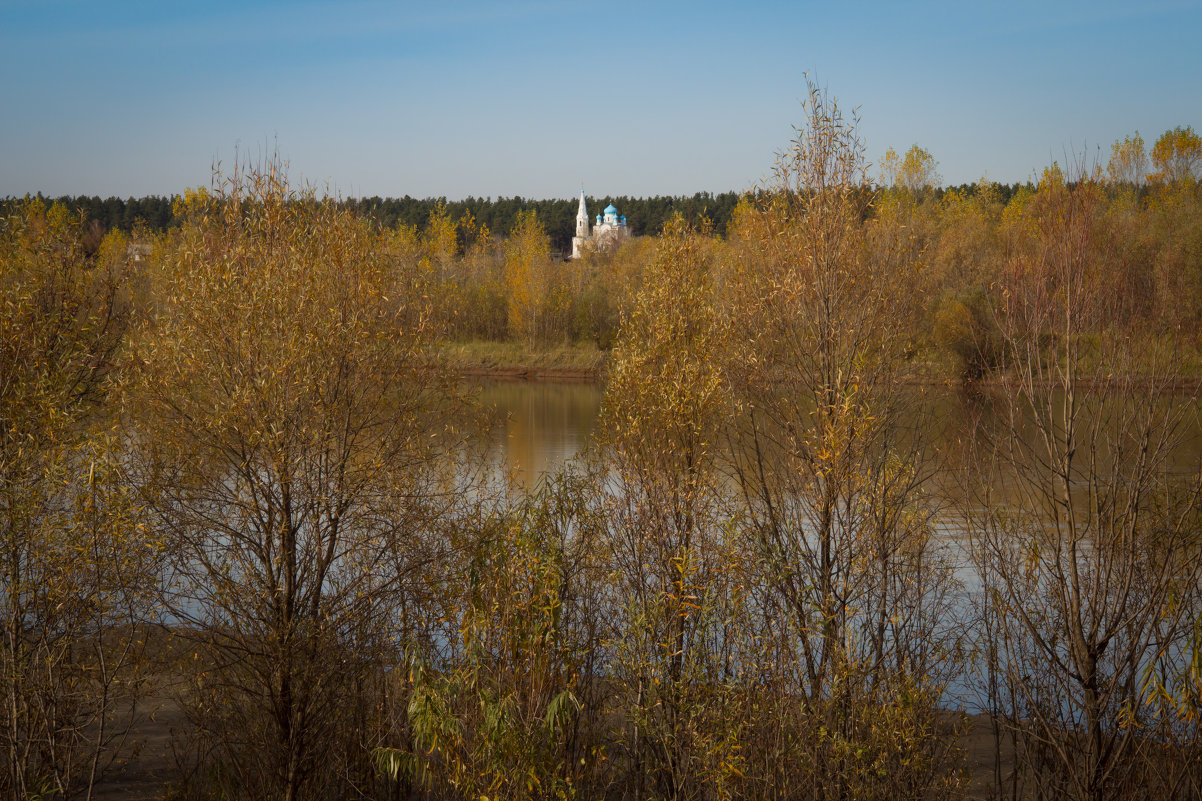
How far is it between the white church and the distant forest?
1.52 meters

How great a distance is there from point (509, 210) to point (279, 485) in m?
92.9

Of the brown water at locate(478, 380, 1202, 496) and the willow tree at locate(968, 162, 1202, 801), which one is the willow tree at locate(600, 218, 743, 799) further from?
the willow tree at locate(968, 162, 1202, 801)

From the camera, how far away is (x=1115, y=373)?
7320mm

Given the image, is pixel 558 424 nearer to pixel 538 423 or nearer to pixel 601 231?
pixel 538 423

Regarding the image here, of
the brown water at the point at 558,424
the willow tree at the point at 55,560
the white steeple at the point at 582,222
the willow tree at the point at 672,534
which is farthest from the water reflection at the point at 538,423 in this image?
the white steeple at the point at 582,222

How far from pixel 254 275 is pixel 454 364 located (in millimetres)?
2788

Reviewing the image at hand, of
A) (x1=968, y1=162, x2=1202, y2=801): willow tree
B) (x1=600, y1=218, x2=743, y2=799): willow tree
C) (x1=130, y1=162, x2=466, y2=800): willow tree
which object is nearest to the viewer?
(x1=968, y1=162, x2=1202, y2=801): willow tree

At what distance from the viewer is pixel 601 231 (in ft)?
264

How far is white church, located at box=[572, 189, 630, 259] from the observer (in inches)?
2771

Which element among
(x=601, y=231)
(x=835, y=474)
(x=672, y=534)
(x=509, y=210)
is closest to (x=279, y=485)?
(x=672, y=534)

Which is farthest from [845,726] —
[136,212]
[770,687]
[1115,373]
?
[136,212]

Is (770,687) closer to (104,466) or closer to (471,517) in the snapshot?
(471,517)

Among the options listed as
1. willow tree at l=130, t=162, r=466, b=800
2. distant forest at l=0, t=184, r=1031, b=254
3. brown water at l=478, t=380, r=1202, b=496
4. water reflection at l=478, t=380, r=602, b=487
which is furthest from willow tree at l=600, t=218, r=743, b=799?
distant forest at l=0, t=184, r=1031, b=254

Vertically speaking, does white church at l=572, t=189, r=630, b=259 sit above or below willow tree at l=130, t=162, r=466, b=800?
above
